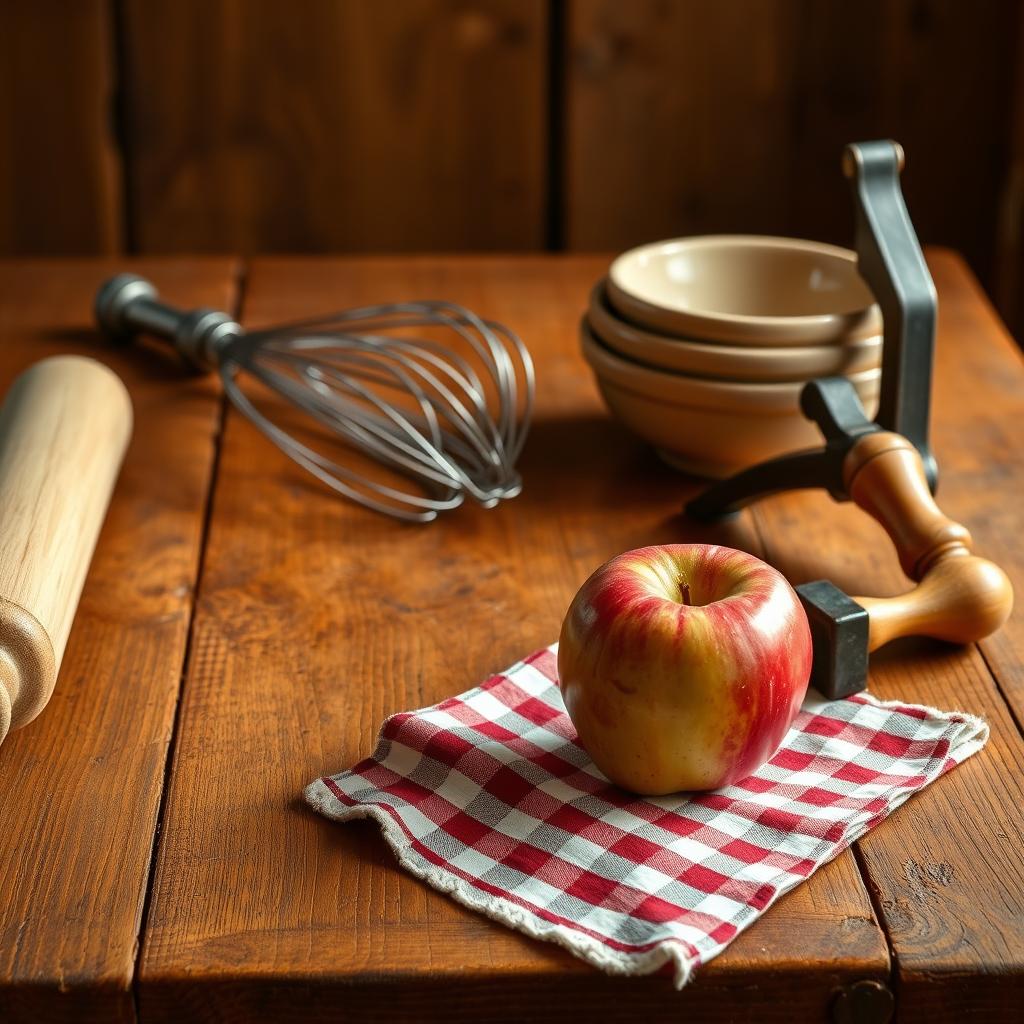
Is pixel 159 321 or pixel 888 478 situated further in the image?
pixel 159 321

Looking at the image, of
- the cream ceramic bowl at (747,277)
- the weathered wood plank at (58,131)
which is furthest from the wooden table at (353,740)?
the weathered wood plank at (58,131)

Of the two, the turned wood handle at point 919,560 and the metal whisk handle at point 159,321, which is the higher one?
the turned wood handle at point 919,560

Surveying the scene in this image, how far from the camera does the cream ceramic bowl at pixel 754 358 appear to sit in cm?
78

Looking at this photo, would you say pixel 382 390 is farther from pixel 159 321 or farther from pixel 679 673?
pixel 679 673

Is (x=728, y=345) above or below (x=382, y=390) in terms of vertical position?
above

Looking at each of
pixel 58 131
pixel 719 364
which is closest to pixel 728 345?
pixel 719 364

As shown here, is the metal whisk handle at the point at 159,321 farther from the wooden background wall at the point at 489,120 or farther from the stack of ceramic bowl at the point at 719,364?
the wooden background wall at the point at 489,120

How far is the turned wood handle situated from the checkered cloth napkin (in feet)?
0.16

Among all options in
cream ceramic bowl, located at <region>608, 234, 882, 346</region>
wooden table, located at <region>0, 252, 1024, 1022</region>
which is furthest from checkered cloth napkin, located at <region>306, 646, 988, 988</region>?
cream ceramic bowl, located at <region>608, 234, 882, 346</region>

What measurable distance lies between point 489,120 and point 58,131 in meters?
0.50

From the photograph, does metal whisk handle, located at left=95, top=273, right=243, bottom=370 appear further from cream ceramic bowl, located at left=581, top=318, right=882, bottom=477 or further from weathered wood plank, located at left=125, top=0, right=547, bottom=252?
weathered wood plank, located at left=125, top=0, right=547, bottom=252

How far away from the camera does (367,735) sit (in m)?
0.60

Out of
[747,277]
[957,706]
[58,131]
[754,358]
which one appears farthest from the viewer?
[58,131]

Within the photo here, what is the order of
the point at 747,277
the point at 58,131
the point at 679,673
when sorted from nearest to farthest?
1. the point at 679,673
2. the point at 747,277
3. the point at 58,131
